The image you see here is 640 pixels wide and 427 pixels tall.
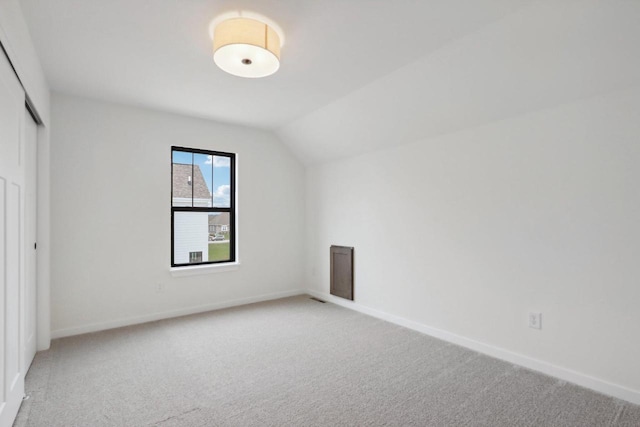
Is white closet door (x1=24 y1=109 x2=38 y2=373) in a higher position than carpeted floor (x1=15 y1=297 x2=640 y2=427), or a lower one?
higher

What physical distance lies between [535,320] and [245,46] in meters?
2.95

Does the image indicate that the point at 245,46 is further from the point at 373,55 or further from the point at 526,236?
the point at 526,236

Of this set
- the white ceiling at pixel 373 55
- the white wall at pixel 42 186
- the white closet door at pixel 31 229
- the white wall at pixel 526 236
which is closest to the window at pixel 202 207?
the white ceiling at pixel 373 55

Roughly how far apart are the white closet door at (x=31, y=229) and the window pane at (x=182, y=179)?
1378mm

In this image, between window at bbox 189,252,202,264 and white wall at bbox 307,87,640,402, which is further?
window at bbox 189,252,202,264

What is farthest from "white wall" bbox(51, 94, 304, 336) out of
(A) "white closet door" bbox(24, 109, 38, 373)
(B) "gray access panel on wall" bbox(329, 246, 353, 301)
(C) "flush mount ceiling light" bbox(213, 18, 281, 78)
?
(C) "flush mount ceiling light" bbox(213, 18, 281, 78)

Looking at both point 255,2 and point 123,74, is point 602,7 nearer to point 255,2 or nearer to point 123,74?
point 255,2

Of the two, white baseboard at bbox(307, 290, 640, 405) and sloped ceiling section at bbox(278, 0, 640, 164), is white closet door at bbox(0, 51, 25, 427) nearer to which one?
sloped ceiling section at bbox(278, 0, 640, 164)

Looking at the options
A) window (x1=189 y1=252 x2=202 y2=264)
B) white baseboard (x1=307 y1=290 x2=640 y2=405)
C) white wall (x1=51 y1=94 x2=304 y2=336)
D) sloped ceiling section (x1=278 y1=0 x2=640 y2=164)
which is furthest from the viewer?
window (x1=189 y1=252 x2=202 y2=264)

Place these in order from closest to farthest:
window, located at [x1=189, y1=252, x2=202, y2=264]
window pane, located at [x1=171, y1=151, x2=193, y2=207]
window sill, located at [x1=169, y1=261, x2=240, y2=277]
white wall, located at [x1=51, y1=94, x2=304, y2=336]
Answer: white wall, located at [x1=51, y1=94, x2=304, y2=336]
window sill, located at [x1=169, y1=261, x2=240, y2=277]
window pane, located at [x1=171, y1=151, x2=193, y2=207]
window, located at [x1=189, y1=252, x2=202, y2=264]

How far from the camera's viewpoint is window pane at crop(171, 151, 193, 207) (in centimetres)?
412

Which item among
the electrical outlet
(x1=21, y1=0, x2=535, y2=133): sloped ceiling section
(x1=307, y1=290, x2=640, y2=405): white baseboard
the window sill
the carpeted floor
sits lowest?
the carpeted floor

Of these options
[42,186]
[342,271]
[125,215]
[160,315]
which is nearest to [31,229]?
[42,186]

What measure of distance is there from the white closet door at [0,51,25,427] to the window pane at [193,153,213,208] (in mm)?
2194
